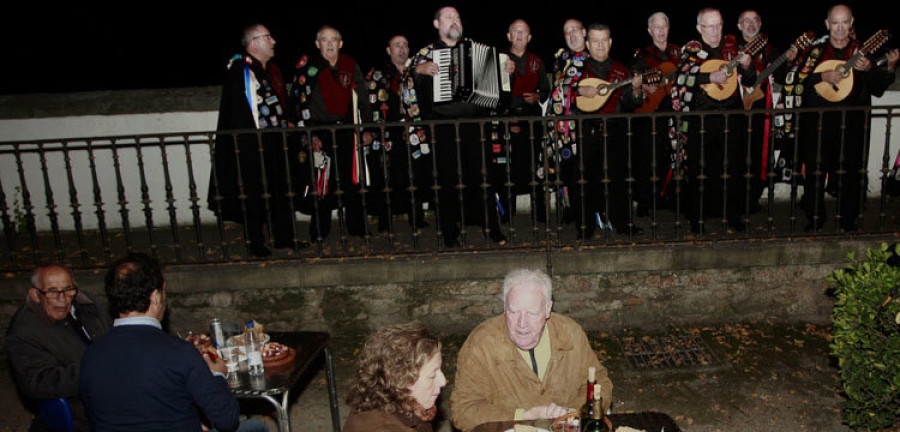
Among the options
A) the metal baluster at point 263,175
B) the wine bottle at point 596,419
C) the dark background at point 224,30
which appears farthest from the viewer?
the dark background at point 224,30

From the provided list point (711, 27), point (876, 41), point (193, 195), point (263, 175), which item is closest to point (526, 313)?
point (263, 175)

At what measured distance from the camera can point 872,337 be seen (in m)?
4.13

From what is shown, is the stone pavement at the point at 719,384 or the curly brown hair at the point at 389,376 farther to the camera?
the stone pavement at the point at 719,384

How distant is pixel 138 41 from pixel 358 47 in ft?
13.3

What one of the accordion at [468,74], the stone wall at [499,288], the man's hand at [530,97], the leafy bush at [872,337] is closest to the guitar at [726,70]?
the stone wall at [499,288]

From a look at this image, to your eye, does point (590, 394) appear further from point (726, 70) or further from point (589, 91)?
point (726, 70)

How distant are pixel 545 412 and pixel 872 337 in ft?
6.64

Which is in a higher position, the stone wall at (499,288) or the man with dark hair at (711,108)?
the man with dark hair at (711,108)

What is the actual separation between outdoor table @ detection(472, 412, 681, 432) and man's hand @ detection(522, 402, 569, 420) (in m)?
0.20

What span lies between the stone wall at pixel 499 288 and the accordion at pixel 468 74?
148 centimetres

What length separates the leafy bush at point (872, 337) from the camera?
400cm

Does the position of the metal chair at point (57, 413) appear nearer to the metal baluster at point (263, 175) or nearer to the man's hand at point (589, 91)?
the metal baluster at point (263, 175)

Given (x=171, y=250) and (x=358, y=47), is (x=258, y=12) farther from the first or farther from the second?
(x=171, y=250)

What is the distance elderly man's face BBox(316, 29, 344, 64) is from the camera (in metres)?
6.83
